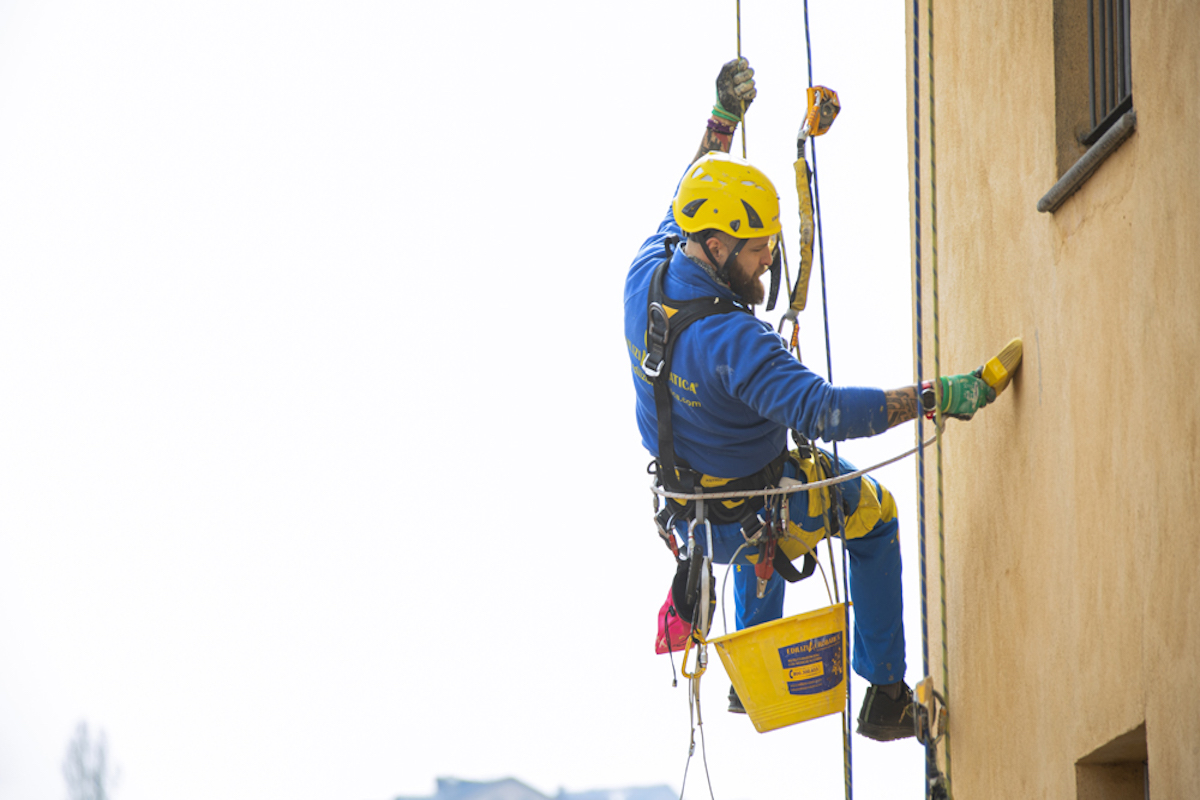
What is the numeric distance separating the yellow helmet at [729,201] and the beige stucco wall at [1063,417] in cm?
61

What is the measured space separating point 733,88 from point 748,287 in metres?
0.88

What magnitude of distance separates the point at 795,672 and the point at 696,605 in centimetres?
38

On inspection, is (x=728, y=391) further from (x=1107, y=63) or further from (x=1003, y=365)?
(x=1107, y=63)

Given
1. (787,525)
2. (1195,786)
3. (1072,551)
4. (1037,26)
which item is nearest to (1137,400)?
(1072,551)

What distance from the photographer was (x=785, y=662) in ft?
11.7

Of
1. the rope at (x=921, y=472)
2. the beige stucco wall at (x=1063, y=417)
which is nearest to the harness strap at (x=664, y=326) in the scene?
the rope at (x=921, y=472)

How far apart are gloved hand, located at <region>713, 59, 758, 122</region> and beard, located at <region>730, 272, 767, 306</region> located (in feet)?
2.67

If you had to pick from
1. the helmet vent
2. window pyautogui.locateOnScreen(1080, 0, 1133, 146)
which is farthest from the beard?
window pyautogui.locateOnScreen(1080, 0, 1133, 146)

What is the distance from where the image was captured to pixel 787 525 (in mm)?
3750

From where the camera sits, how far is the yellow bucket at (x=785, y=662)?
355 centimetres

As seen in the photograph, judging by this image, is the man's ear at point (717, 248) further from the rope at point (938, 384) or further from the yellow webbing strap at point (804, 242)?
the rope at point (938, 384)

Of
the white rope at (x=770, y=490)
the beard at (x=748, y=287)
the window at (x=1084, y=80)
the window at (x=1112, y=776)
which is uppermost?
the window at (x=1084, y=80)

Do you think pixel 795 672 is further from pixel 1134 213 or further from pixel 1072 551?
pixel 1134 213

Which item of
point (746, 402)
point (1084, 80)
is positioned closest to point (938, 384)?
point (746, 402)
